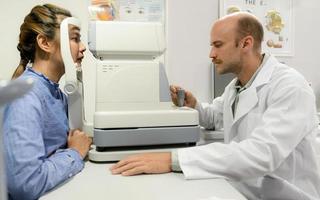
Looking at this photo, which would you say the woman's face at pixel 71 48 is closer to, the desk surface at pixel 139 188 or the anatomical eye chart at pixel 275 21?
the desk surface at pixel 139 188

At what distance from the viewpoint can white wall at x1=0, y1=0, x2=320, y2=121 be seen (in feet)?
6.60

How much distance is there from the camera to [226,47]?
59.9 inches

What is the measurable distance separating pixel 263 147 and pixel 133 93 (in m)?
0.51

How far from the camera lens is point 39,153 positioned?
918mm

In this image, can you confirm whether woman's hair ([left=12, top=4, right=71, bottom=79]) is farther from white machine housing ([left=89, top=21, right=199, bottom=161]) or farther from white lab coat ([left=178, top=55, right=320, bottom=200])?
white lab coat ([left=178, top=55, right=320, bottom=200])

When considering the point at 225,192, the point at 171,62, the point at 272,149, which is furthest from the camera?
the point at 171,62

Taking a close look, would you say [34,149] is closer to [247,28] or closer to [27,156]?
[27,156]

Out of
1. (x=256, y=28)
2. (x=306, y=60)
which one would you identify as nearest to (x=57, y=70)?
(x=256, y=28)

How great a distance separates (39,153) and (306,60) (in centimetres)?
218

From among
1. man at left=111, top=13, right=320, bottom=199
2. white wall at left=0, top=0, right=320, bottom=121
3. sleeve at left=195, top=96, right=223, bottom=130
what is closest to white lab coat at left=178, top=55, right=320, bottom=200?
man at left=111, top=13, right=320, bottom=199

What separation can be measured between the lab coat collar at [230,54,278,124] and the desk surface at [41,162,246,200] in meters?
0.44

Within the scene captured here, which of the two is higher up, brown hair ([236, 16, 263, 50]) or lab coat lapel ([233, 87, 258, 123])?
brown hair ([236, 16, 263, 50])

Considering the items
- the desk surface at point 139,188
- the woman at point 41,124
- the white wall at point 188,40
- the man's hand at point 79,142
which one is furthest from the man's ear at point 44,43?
the white wall at point 188,40

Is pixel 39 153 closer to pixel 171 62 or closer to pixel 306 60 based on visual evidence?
pixel 171 62
